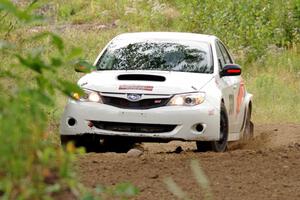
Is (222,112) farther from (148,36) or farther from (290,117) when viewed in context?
(290,117)

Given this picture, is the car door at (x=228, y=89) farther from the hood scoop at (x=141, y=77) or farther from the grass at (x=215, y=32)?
the grass at (x=215, y=32)

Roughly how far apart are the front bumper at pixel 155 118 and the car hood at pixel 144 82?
0.64 feet

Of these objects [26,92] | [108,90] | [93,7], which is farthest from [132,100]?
[93,7]

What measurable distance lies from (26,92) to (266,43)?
23.2 metres

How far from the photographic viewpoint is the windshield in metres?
12.7

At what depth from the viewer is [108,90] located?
11.8 m

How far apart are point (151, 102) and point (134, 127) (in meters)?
0.33

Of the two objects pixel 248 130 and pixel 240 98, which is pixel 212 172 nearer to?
pixel 240 98

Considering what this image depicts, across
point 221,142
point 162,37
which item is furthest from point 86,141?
point 162,37

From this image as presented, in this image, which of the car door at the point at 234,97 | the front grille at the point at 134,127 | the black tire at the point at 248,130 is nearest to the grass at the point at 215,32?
the front grille at the point at 134,127

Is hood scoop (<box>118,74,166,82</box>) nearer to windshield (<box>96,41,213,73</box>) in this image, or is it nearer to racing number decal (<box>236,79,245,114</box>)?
windshield (<box>96,41,213,73</box>)

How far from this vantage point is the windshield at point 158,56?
12.7m

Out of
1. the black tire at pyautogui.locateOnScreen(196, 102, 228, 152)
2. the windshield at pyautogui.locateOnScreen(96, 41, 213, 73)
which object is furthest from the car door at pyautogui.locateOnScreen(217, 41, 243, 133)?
the black tire at pyautogui.locateOnScreen(196, 102, 228, 152)

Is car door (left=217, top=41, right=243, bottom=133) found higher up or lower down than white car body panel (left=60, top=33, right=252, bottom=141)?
lower down
